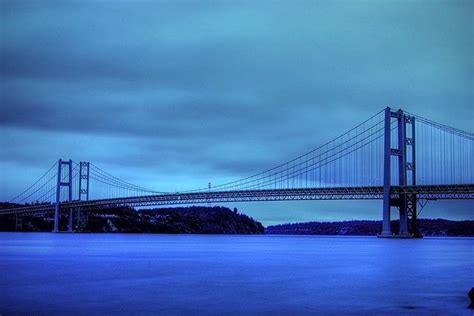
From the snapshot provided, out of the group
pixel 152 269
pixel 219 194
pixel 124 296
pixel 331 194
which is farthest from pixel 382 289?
pixel 219 194

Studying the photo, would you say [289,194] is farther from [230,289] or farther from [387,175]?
[230,289]

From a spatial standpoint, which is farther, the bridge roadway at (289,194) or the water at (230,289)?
the bridge roadway at (289,194)

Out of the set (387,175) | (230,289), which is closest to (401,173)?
(387,175)

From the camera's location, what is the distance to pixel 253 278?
68.3 ft

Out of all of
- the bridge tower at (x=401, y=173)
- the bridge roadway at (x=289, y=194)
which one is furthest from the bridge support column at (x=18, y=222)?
the bridge tower at (x=401, y=173)

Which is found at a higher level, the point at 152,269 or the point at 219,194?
the point at 219,194

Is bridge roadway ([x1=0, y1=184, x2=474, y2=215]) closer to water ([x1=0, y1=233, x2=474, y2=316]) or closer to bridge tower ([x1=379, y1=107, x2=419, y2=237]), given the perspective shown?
bridge tower ([x1=379, y1=107, x2=419, y2=237])

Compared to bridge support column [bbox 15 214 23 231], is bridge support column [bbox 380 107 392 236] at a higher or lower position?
higher

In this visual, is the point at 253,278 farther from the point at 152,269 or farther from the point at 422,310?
the point at 422,310

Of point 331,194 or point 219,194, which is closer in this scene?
point 331,194

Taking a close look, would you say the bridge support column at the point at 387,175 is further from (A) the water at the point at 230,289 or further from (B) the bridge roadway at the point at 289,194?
(A) the water at the point at 230,289

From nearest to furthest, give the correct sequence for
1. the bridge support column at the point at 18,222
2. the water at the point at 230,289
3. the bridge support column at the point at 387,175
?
the water at the point at 230,289, the bridge support column at the point at 387,175, the bridge support column at the point at 18,222

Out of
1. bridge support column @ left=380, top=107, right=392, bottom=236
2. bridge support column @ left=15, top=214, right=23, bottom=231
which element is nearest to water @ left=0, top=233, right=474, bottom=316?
bridge support column @ left=380, top=107, right=392, bottom=236

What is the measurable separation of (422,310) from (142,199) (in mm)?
60088
